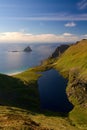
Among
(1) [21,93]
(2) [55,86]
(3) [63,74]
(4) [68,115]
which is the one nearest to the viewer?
(4) [68,115]

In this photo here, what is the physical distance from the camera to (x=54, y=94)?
132 metres

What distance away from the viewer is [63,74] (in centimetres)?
19350

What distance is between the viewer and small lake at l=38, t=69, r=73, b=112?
111306mm

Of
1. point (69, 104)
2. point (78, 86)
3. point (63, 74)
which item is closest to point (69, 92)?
point (78, 86)

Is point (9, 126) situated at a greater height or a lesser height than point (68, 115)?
greater

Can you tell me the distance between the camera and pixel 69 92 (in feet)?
419

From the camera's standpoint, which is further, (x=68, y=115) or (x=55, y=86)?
(x=55, y=86)

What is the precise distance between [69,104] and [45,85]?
1869 inches

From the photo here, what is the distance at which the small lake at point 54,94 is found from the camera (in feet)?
365

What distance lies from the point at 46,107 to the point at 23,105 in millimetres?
11204

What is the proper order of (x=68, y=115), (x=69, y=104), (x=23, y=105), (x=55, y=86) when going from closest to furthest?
(x=68, y=115) → (x=23, y=105) → (x=69, y=104) → (x=55, y=86)

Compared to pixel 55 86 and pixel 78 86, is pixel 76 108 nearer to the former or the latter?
pixel 78 86

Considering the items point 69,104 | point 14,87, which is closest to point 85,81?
point 69,104

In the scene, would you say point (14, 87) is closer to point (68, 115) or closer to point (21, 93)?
point (21, 93)
